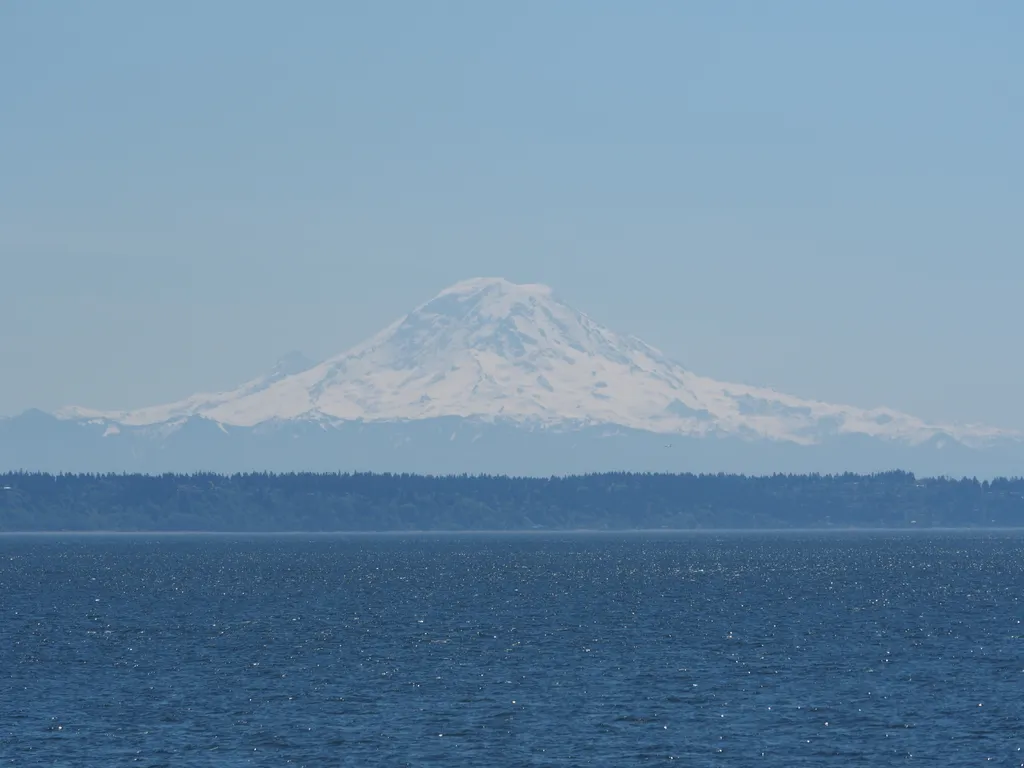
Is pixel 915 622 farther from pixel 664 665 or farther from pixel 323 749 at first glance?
pixel 323 749

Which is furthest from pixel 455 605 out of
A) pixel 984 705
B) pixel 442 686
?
pixel 984 705

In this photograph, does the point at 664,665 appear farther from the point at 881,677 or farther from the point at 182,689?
the point at 182,689

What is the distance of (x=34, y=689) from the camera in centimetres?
8031

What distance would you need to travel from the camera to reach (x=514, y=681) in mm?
83688

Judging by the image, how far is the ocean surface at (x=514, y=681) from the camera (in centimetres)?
6456

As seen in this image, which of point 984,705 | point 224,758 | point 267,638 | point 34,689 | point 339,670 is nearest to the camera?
point 224,758

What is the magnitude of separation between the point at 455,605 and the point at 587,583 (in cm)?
3789

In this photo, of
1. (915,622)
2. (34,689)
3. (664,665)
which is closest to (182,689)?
(34,689)

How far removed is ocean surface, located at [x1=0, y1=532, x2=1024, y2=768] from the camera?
64.6 m

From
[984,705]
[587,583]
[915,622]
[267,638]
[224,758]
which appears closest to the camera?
[224,758]

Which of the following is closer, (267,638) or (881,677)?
(881,677)

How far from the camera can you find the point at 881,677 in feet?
278

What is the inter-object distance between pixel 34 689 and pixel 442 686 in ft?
63.1

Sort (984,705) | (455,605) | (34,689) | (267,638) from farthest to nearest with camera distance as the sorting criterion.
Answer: (455,605)
(267,638)
(34,689)
(984,705)
